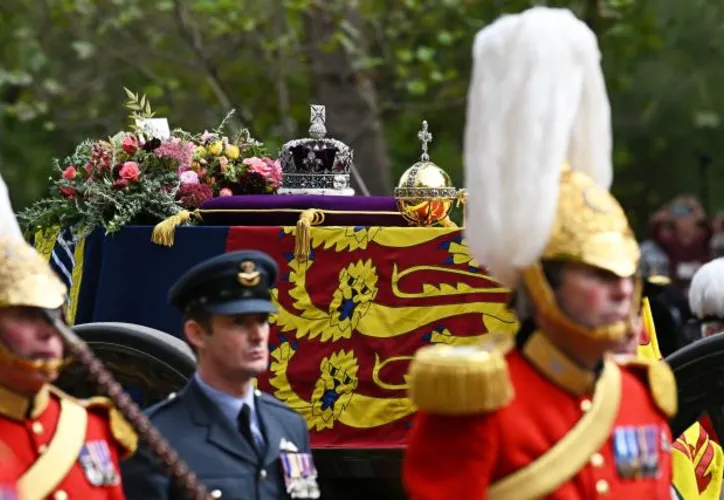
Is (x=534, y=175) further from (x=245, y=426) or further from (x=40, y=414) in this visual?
(x=40, y=414)

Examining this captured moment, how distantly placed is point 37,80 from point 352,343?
45.3ft

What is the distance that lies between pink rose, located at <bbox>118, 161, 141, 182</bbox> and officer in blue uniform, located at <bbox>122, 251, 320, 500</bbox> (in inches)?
126

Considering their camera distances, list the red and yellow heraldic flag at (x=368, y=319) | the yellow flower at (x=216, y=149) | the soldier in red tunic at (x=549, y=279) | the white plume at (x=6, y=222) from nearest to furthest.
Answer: the soldier in red tunic at (x=549, y=279), the white plume at (x=6, y=222), the red and yellow heraldic flag at (x=368, y=319), the yellow flower at (x=216, y=149)

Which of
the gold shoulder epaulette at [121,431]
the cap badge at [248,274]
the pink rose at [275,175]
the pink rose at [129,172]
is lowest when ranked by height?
the gold shoulder epaulette at [121,431]

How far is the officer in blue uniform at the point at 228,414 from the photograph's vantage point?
260 inches

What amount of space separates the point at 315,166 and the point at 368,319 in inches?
42.8

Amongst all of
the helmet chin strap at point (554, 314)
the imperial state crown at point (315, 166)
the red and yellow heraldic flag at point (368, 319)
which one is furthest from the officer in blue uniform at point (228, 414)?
the imperial state crown at point (315, 166)

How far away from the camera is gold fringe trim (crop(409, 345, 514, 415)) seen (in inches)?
222

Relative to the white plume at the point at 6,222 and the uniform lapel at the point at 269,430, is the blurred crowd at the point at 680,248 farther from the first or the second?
the white plume at the point at 6,222

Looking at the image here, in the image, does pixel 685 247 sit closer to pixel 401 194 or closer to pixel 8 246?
pixel 401 194

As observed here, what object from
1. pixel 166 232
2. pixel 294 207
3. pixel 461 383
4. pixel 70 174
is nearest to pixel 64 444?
pixel 461 383

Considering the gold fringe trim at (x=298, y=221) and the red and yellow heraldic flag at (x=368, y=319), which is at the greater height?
the gold fringe trim at (x=298, y=221)

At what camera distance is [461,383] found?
5645 millimetres

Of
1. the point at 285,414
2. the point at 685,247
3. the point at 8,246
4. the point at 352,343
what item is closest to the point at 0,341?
the point at 8,246
